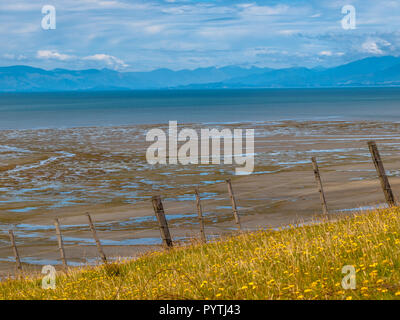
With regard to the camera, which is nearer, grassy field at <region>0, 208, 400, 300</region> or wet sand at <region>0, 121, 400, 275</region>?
grassy field at <region>0, 208, 400, 300</region>

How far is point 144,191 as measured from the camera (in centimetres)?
3438

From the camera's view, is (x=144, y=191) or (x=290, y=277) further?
(x=144, y=191)

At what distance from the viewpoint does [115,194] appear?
33719 mm

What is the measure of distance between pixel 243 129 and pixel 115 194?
4464 centimetres

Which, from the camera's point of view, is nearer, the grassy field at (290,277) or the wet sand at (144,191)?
the grassy field at (290,277)

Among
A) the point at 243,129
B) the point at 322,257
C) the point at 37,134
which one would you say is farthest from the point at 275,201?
the point at 37,134

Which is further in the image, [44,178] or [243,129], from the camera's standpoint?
[243,129]

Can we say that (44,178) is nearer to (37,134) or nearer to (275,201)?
(275,201)

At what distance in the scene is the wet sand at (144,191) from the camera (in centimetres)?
2381

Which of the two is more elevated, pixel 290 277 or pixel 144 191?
pixel 144 191

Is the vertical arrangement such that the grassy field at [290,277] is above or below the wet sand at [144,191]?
below

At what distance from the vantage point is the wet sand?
2381 cm

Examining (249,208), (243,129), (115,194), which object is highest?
(243,129)

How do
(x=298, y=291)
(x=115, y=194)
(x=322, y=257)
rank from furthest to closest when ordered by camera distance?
1. (x=115, y=194)
2. (x=322, y=257)
3. (x=298, y=291)
